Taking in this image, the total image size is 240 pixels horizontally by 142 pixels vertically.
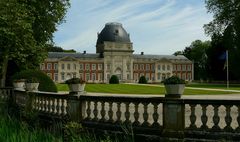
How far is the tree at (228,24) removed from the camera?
49.2 m

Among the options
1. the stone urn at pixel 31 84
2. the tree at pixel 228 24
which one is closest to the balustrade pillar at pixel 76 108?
the stone urn at pixel 31 84

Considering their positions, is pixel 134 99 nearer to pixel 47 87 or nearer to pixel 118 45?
pixel 47 87

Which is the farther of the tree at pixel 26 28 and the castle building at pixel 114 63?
the castle building at pixel 114 63

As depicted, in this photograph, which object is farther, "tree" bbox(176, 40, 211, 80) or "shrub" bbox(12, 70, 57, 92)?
"tree" bbox(176, 40, 211, 80)

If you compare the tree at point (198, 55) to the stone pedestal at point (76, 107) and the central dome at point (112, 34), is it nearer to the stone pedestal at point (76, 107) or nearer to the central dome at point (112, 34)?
the central dome at point (112, 34)

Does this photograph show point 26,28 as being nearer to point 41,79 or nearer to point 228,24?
point 41,79

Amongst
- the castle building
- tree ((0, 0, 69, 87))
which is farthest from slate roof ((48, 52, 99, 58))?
tree ((0, 0, 69, 87))

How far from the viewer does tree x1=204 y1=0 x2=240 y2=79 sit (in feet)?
161

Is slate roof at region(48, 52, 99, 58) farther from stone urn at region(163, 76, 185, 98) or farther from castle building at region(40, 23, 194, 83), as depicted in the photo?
stone urn at region(163, 76, 185, 98)

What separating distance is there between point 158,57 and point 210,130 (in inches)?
3953

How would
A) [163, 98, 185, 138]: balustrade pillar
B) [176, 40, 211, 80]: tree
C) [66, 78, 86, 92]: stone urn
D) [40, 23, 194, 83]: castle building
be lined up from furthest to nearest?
[40, 23, 194, 83]: castle building < [176, 40, 211, 80]: tree < [66, 78, 86, 92]: stone urn < [163, 98, 185, 138]: balustrade pillar

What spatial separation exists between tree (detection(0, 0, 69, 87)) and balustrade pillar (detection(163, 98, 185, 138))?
18.0m

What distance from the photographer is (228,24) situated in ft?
165

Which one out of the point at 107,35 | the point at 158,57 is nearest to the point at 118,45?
the point at 107,35
